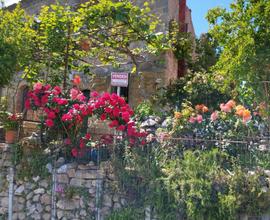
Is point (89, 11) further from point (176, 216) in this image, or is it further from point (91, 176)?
point (176, 216)

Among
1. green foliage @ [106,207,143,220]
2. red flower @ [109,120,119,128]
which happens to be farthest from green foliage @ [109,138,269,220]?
red flower @ [109,120,119,128]

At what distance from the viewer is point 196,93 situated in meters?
8.52

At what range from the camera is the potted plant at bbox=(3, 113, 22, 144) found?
6266 millimetres

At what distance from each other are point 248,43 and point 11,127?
4.40 metres

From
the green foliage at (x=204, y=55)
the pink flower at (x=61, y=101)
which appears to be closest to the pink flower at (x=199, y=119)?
the pink flower at (x=61, y=101)

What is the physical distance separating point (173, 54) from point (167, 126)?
5.77m

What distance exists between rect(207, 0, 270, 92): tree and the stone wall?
8.42ft

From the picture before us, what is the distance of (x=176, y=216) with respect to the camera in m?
4.68

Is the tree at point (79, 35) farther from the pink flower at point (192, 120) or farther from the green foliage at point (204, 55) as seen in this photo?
the pink flower at point (192, 120)

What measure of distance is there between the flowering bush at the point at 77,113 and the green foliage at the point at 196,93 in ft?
8.87

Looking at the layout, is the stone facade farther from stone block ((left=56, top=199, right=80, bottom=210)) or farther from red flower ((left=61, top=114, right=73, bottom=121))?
stone block ((left=56, top=199, right=80, bottom=210))

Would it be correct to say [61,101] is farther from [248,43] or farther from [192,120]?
[248,43]

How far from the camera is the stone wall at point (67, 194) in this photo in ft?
17.4

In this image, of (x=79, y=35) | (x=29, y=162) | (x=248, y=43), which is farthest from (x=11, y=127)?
(x=248, y=43)
